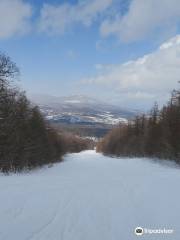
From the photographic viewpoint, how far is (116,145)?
88875 millimetres

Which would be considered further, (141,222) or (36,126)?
(36,126)

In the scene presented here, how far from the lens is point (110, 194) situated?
11.9 meters

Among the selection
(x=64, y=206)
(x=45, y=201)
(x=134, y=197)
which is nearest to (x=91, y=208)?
(x=64, y=206)

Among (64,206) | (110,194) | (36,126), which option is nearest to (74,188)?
(110,194)

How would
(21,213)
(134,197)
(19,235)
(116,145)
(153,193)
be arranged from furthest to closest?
(116,145) < (153,193) < (134,197) < (21,213) < (19,235)

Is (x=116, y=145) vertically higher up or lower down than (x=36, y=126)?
lower down

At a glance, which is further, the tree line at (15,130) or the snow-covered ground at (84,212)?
the tree line at (15,130)

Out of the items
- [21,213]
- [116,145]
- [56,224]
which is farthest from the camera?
[116,145]

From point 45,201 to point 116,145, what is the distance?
79.2 meters

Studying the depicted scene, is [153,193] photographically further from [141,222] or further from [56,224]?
[56,224]

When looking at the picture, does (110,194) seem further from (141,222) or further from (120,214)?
(141,222)

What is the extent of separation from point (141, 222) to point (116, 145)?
3198 inches

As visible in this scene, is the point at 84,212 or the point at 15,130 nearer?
the point at 84,212

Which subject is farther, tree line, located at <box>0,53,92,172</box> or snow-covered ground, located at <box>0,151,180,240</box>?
tree line, located at <box>0,53,92,172</box>
